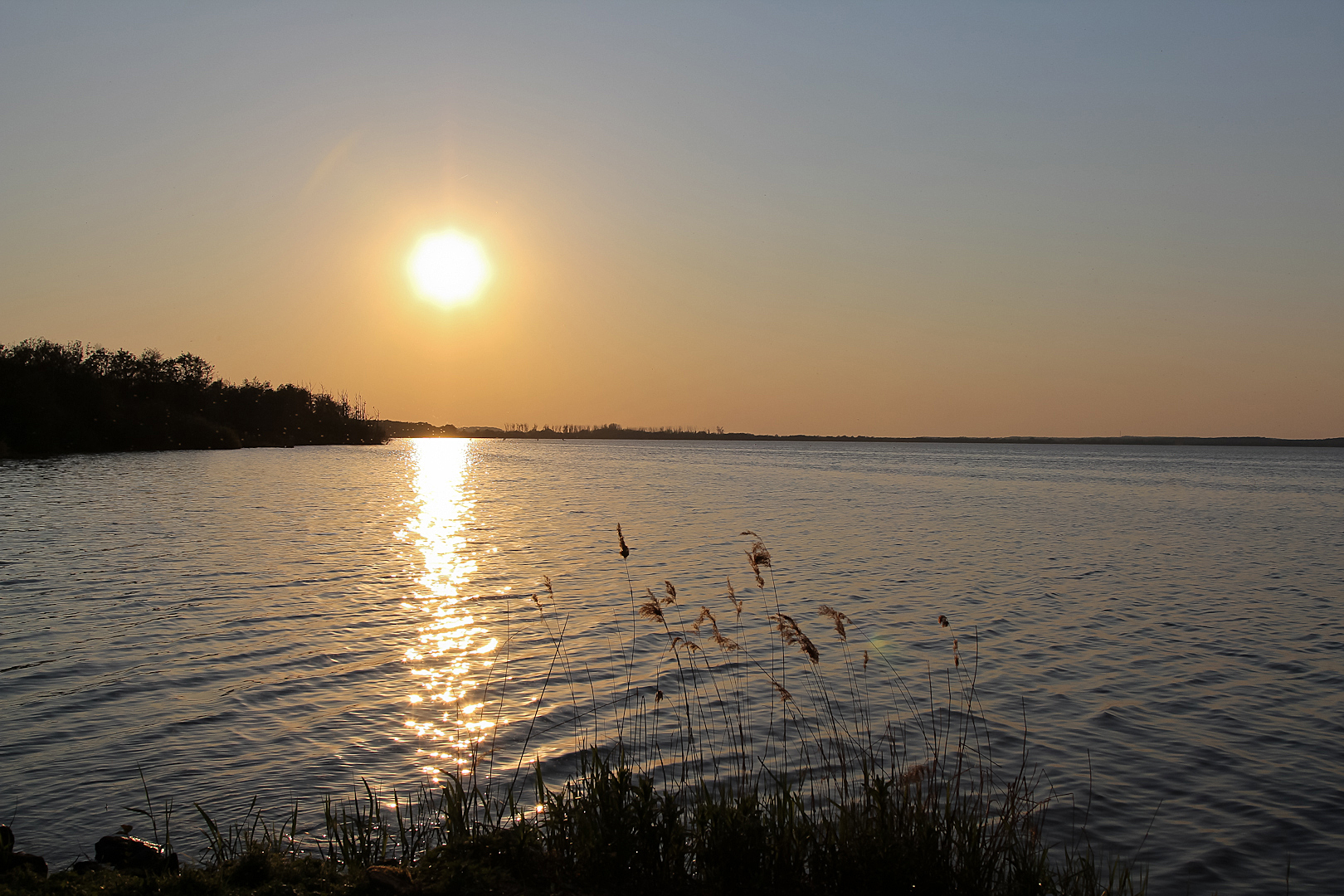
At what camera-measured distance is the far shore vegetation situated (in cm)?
611

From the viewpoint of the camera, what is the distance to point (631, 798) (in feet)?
22.1

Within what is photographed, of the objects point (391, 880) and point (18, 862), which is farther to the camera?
point (18, 862)

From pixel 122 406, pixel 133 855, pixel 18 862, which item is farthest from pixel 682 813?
pixel 122 406

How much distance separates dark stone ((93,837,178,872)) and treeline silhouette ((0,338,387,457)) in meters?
108

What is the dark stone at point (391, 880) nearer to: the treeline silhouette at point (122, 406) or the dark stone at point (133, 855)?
the dark stone at point (133, 855)

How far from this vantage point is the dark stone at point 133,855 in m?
6.14

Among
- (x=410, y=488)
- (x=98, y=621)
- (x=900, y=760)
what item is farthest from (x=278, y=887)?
(x=410, y=488)

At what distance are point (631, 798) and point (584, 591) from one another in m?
13.8

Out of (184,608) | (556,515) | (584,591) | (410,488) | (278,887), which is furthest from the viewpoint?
(410,488)

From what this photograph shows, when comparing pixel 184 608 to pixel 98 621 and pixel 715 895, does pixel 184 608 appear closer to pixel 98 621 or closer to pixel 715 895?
pixel 98 621

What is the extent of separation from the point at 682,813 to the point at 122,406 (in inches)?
5262

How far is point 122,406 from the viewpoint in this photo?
4614 inches

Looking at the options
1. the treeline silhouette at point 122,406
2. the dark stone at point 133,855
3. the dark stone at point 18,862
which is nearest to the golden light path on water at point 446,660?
the dark stone at point 133,855

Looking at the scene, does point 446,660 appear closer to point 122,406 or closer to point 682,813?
point 682,813
